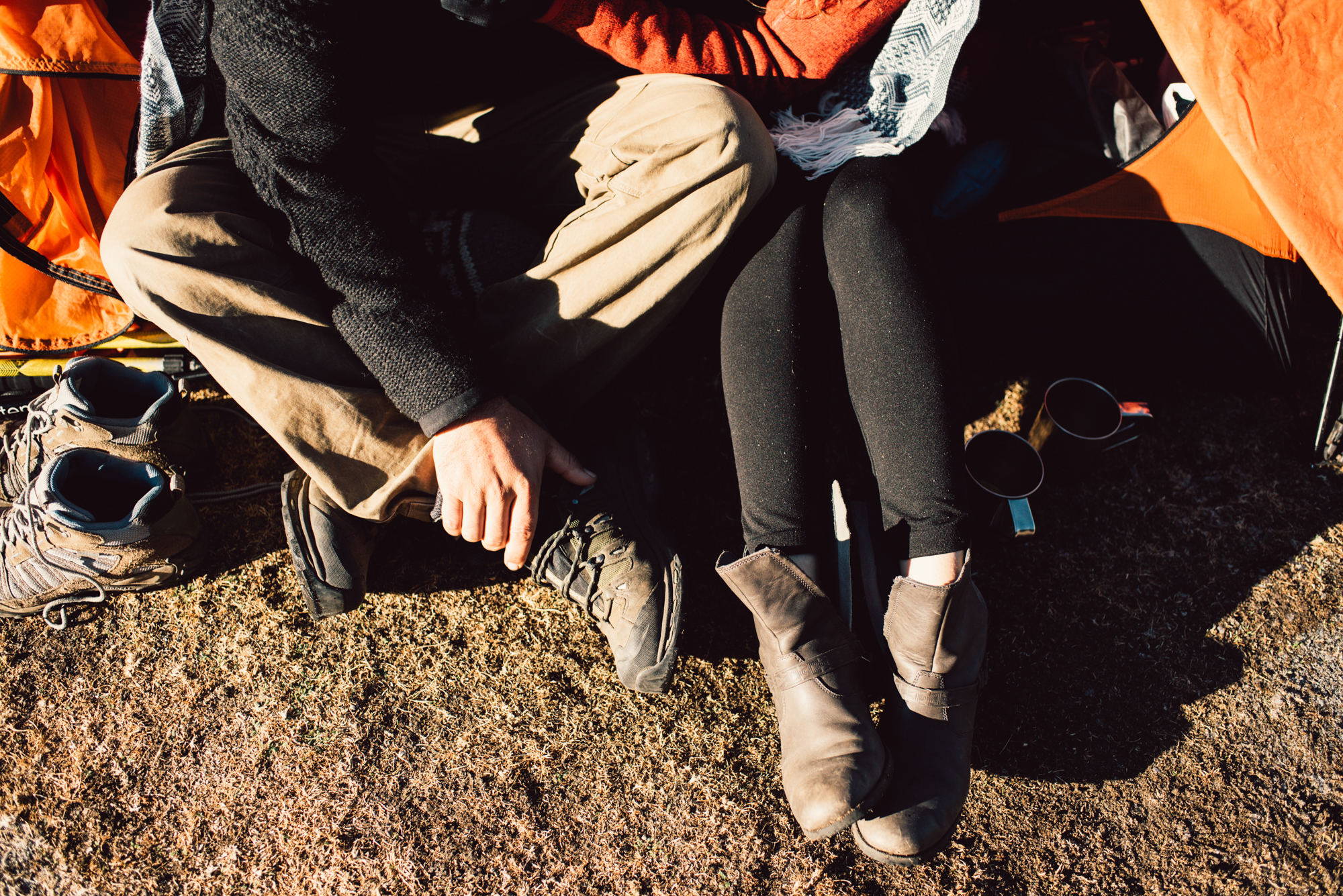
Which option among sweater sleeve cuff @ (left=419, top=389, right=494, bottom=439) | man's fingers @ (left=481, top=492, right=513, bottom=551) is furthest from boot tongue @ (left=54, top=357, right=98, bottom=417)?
man's fingers @ (left=481, top=492, right=513, bottom=551)

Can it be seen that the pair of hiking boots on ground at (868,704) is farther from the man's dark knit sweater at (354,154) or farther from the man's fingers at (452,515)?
the man's dark knit sweater at (354,154)

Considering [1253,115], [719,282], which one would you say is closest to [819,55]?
[719,282]

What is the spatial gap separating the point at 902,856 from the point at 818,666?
0.38 metres

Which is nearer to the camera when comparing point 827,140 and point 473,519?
point 473,519

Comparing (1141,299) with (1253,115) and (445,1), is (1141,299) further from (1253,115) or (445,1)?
(445,1)

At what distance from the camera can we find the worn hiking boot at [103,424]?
1.67 metres

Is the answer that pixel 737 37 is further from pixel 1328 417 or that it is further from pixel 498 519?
pixel 1328 417

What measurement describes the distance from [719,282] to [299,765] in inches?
57.4

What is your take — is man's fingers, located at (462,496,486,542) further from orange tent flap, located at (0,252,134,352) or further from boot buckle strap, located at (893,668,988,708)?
orange tent flap, located at (0,252,134,352)

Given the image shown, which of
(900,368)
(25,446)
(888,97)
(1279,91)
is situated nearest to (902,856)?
(900,368)

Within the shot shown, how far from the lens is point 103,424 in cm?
166

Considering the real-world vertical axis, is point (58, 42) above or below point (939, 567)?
above

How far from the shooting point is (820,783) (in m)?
1.35

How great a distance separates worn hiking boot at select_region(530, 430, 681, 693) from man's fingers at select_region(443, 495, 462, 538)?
0.25 meters
